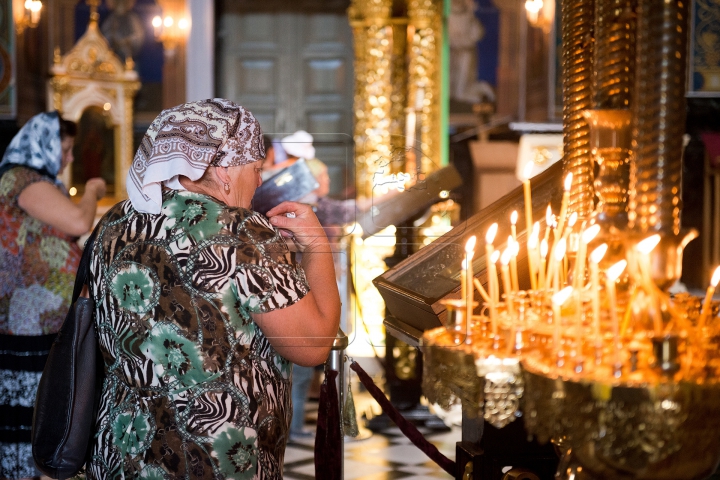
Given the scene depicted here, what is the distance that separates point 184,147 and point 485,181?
20.3 ft

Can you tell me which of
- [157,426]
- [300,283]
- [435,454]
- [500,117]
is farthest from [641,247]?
[500,117]

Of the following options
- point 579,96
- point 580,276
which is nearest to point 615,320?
point 580,276

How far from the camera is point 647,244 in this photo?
1.37 metres

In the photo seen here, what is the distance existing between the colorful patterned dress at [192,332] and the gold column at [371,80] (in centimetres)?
534

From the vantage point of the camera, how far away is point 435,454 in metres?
2.56

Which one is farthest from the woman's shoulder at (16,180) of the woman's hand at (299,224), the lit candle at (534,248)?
the lit candle at (534,248)

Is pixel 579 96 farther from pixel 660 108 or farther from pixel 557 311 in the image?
pixel 557 311

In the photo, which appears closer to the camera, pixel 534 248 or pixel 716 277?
pixel 716 277

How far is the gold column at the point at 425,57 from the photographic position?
281 inches

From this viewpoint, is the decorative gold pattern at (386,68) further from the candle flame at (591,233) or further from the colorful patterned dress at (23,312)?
the candle flame at (591,233)

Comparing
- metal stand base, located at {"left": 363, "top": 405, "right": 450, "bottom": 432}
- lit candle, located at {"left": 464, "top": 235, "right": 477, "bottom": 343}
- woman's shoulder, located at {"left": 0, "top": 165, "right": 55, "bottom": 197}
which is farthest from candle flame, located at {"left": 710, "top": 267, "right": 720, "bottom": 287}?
metal stand base, located at {"left": 363, "top": 405, "right": 450, "bottom": 432}

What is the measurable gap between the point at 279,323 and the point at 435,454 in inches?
42.6

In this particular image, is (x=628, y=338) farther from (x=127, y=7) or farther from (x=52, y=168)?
(x=127, y=7)

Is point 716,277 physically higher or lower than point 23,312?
higher
